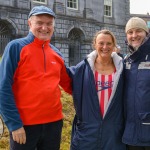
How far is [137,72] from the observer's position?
3.57 metres

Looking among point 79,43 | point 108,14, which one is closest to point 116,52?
point 79,43

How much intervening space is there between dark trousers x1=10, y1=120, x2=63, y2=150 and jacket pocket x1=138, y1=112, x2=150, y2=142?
91 centimetres

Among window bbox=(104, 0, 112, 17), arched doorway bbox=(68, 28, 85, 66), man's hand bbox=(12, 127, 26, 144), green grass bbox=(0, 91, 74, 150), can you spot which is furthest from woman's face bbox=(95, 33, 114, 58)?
window bbox=(104, 0, 112, 17)

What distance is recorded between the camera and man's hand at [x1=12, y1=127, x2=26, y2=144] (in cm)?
331

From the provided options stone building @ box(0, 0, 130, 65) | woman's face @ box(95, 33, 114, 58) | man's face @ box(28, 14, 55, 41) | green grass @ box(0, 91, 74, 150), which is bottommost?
green grass @ box(0, 91, 74, 150)

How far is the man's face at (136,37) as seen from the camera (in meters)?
3.69

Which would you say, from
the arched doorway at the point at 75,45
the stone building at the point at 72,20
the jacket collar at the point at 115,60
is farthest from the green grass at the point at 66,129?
the arched doorway at the point at 75,45

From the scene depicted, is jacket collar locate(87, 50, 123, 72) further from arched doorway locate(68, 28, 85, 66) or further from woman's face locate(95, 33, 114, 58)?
arched doorway locate(68, 28, 85, 66)

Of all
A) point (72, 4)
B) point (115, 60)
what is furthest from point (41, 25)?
point (72, 4)

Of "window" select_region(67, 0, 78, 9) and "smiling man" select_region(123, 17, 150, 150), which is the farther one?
"window" select_region(67, 0, 78, 9)

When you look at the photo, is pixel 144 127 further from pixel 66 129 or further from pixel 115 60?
pixel 66 129

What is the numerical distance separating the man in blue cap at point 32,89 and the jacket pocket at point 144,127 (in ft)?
2.98

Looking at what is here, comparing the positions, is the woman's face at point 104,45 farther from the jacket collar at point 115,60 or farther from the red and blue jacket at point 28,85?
the red and blue jacket at point 28,85

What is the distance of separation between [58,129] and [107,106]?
0.62 m
